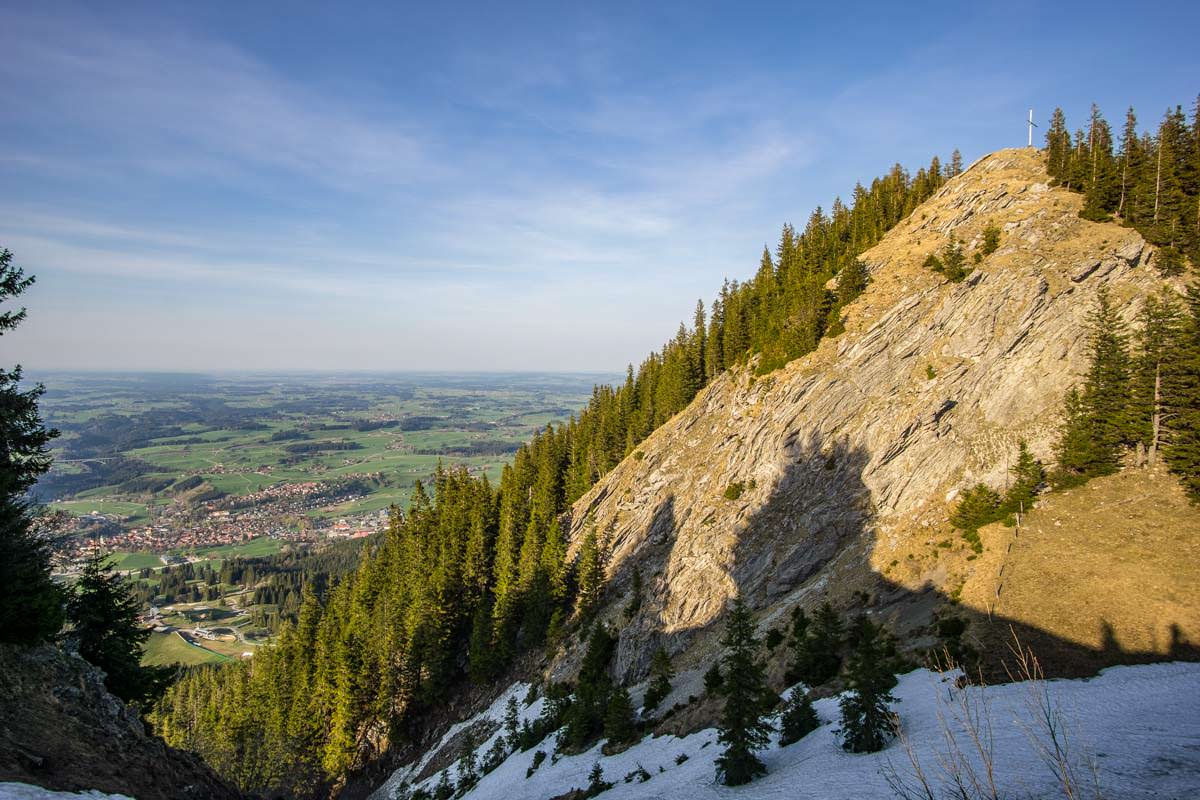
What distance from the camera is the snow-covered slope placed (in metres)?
10.8

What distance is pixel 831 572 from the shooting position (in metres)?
34.9

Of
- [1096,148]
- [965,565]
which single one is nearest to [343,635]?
[965,565]

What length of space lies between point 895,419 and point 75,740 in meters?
47.0

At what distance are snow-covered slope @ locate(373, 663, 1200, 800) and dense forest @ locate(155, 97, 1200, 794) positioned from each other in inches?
682

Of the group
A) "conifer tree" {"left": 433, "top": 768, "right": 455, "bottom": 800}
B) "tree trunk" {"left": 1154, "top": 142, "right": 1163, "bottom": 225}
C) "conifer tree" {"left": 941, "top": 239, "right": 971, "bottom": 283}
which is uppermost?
"tree trunk" {"left": 1154, "top": 142, "right": 1163, "bottom": 225}

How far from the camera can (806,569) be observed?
37625 millimetres

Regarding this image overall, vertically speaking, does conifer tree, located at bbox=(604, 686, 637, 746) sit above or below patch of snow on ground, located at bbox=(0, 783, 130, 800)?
below

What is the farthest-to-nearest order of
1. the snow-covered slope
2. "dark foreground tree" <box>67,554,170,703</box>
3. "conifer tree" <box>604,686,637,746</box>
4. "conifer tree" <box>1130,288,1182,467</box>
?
1. "conifer tree" <box>604,686,637,746</box>
2. "conifer tree" <box>1130,288,1182,467</box>
3. "dark foreground tree" <box>67,554,170,703</box>
4. the snow-covered slope

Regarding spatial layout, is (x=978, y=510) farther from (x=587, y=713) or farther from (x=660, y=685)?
(x=587, y=713)

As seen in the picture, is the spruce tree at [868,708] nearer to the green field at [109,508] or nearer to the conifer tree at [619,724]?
the conifer tree at [619,724]

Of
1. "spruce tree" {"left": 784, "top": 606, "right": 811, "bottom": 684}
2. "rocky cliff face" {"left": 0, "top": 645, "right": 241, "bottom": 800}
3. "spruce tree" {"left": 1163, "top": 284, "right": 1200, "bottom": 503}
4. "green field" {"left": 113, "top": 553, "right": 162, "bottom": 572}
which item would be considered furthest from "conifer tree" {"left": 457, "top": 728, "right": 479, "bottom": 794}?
"green field" {"left": 113, "top": 553, "right": 162, "bottom": 572}

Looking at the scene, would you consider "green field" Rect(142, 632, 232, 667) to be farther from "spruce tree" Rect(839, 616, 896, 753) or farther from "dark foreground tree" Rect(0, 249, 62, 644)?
"spruce tree" Rect(839, 616, 896, 753)

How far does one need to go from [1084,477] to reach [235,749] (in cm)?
8296

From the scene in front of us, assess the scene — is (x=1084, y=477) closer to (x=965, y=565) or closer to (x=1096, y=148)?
(x=965, y=565)
